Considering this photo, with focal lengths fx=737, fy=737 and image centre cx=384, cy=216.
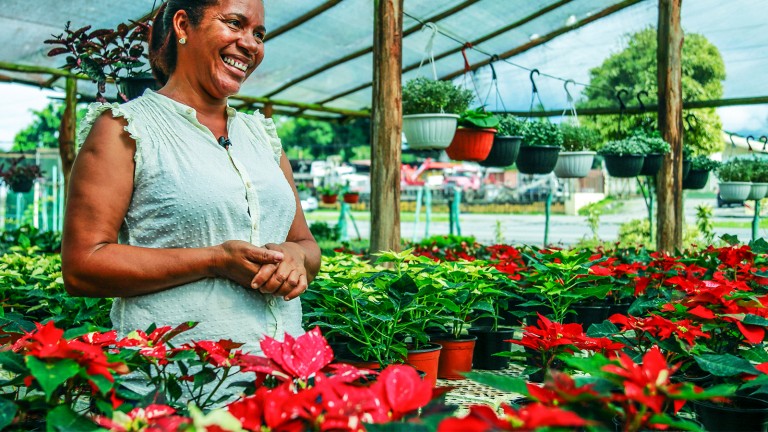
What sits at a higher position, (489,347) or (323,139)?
(323,139)

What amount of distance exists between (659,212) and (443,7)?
8.21 feet

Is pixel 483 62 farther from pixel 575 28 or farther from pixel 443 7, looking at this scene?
pixel 443 7

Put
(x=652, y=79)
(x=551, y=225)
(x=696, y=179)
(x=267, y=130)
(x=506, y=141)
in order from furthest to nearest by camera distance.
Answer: (x=551, y=225) < (x=652, y=79) < (x=696, y=179) < (x=506, y=141) < (x=267, y=130)

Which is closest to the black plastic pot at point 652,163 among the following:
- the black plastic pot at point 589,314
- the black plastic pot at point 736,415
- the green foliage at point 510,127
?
the green foliage at point 510,127

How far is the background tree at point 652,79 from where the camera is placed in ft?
28.0

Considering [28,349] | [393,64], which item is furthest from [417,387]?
[393,64]

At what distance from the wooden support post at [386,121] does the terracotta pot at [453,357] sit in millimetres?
1107

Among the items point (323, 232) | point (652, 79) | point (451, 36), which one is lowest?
point (323, 232)

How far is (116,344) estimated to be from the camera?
118 centimetres

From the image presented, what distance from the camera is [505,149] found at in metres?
5.20

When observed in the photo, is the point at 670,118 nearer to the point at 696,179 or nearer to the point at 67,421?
the point at 696,179

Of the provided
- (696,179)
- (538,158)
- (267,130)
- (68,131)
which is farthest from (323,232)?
(267,130)

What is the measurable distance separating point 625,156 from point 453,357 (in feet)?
11.1

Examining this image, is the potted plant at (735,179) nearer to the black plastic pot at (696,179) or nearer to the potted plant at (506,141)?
the black plastic pot at (696,179)
